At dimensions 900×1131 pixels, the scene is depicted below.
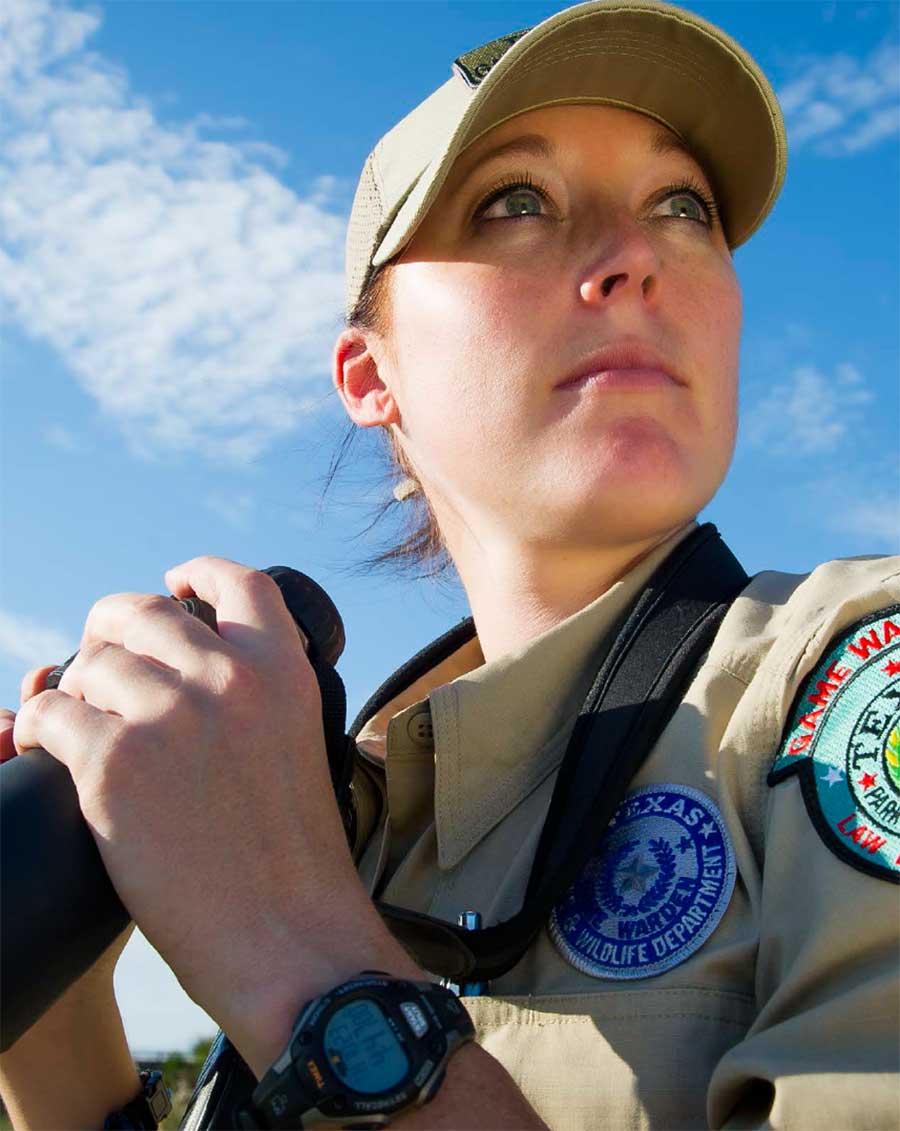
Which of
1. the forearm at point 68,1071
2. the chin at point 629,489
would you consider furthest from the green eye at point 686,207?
the forearm at point 68,1071

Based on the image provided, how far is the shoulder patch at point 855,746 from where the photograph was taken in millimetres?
1551

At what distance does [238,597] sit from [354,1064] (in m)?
0.70

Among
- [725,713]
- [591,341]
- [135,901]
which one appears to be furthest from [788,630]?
[135,901]

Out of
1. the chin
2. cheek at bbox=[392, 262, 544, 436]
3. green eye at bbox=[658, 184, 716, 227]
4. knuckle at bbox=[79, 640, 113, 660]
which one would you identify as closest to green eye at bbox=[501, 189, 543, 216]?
cheek at bbox=[392, 262, 544, 436]

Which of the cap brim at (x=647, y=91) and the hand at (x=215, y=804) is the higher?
the cap brim at (x=647, y=91)

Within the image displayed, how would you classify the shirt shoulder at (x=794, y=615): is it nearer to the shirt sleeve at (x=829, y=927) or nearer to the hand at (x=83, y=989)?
the shirt sleeve at (x=829, y=927)

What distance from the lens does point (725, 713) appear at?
191 cm

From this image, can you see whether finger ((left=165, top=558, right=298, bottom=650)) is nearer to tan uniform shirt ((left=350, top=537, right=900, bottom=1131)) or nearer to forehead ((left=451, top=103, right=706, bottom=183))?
tan uniform shirt ((left=350, top=537, right=900, bottom=1131))

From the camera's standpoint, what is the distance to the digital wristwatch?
4.68 ft

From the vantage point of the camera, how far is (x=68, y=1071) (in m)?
2.31

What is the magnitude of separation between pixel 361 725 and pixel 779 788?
1252mm

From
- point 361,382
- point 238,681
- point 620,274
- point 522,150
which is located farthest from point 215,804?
point 361,382

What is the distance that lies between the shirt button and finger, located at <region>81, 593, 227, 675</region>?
65cm

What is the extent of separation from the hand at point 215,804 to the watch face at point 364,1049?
0.07 m
